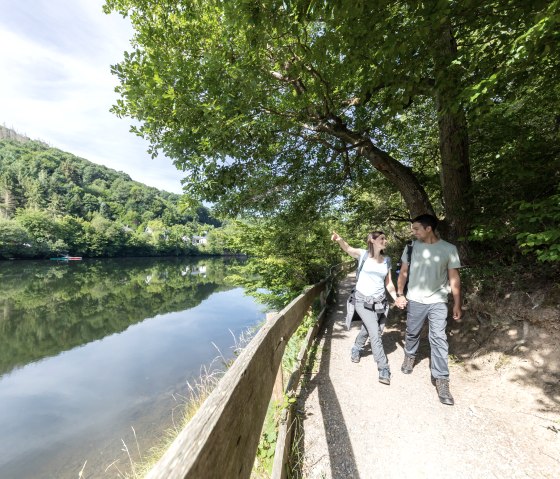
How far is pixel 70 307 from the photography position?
2017cm

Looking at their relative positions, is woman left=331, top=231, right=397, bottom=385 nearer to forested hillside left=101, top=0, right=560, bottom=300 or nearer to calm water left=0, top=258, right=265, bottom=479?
forested hillside left=101, top=0, right=560, bottom=300

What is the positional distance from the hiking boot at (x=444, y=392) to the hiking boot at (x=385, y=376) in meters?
0.52

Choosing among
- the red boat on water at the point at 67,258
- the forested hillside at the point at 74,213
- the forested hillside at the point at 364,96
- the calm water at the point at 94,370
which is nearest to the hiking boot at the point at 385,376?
the forested hillside at the point at 364,96

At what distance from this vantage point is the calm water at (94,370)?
639 cm

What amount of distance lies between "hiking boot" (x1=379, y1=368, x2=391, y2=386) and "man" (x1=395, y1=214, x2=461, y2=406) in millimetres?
498

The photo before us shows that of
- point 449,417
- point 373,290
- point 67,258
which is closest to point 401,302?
point 373,290

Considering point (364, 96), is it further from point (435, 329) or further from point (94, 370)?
point (94, 370)

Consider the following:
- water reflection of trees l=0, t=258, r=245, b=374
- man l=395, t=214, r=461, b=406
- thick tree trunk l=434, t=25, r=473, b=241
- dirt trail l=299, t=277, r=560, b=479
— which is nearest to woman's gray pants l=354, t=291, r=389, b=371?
dirt trail l=299, t=277, r=560, b=479

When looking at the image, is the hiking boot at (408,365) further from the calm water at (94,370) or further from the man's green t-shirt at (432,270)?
the calm water at (94,370)

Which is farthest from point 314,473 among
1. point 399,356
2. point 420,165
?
point 420,165

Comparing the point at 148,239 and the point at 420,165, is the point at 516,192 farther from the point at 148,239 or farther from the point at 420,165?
the point at 148,239

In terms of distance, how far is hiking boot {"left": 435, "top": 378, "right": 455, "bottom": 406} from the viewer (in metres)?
3.10

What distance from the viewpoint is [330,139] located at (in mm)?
6605

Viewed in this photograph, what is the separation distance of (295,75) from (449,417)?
474 centimetres
